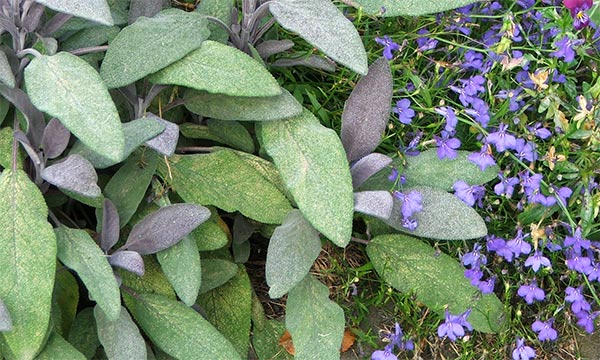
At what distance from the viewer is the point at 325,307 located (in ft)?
6.23

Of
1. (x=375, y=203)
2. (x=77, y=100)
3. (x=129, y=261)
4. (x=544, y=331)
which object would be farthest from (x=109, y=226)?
(x=544, y=331)

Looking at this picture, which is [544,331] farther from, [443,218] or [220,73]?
[220,73]

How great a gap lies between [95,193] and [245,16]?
56 cm

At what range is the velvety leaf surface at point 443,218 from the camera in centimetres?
187

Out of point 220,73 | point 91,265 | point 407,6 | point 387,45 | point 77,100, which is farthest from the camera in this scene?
point 387,45

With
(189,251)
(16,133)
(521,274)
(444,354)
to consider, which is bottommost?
(444,354)

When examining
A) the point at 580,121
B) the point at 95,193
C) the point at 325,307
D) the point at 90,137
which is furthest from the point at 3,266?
the point at 580,121

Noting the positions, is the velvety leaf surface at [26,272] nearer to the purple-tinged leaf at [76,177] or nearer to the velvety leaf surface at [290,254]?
the purple-tinged leaf at [76,177]

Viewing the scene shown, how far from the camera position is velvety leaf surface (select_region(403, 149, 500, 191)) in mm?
1995

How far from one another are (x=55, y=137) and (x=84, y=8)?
295 millimetres

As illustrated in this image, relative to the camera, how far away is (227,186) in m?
1.96

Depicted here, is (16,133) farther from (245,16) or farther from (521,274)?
(521,274)

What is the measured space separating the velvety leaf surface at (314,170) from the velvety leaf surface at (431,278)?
0.30m

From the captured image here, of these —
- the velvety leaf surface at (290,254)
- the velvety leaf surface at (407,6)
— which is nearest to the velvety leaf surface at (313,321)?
the velvety leaf surface at (290,254)
